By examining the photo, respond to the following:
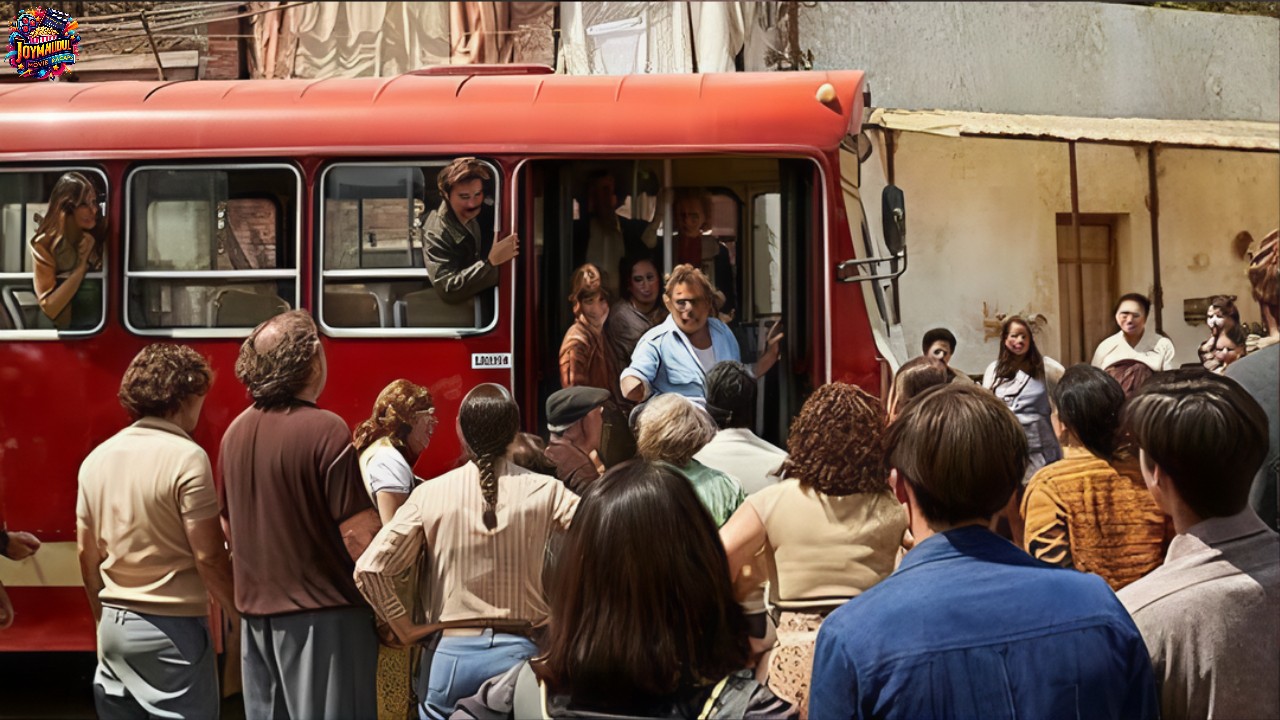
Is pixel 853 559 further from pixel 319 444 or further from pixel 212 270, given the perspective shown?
pixel 212 270

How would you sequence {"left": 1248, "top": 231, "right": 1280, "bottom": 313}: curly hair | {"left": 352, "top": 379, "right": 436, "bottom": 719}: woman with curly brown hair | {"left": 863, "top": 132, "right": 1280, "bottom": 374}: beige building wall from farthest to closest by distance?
{"left": 863, "top": 132, "right": 1280, "bottom": 374}: beige building wall < {"left": 352, "top": 379, "right": 436, "bottom": 719}: woman with curly brown hair < {"left": 1248, "top": 231, "right": 1280, "bottom": 313}: curly hair

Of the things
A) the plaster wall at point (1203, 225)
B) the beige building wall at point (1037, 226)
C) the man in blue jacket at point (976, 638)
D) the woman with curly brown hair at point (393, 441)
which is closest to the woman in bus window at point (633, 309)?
the woman with curly brown hair at point (393, 441)

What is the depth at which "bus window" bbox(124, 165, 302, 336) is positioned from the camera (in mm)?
6414

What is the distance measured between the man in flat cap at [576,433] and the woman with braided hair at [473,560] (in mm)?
1405

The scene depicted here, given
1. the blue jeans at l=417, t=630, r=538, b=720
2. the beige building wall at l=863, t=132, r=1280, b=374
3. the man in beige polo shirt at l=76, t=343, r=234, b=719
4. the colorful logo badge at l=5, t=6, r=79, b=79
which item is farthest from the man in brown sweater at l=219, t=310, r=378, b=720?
the beige building wall at l=863, t=132, r=1280, b=374

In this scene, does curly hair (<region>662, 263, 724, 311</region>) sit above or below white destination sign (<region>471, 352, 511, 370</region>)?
above

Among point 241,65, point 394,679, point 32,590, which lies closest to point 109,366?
point 32,590

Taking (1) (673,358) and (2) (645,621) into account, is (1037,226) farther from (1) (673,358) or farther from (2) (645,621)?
(2) (645,621)

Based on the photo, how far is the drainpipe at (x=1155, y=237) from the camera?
40.4ft

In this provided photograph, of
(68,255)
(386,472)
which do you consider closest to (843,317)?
(386,472)

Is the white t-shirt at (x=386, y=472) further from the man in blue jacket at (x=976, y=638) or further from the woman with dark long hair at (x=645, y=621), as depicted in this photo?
the man in blue jacket at (x=976, y=638)

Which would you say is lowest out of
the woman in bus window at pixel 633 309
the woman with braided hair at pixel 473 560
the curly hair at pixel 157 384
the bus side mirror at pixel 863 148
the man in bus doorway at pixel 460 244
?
the woman with braided hair at pixel 473 560

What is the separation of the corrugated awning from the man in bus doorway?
5302 millimetres

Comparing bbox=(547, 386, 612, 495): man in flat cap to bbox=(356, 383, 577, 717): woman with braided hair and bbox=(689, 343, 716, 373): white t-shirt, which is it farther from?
bbox=(356, 383, 577, 717): woman with braided hair
